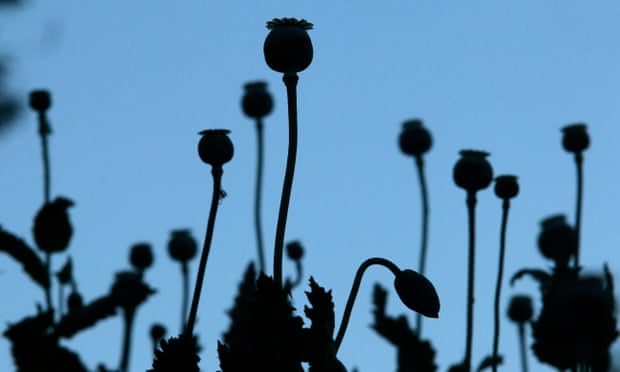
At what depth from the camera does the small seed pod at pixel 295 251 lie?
7.25 m

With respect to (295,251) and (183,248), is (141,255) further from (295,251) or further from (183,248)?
(295,251)

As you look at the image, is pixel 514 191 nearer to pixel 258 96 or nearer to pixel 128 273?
pixel 258 96

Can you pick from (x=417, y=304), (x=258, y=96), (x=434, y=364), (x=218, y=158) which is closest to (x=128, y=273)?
(x=258, y=96)

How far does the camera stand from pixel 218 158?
3.38 metres

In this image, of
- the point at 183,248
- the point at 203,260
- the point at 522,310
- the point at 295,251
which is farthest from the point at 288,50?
the point at 295,251

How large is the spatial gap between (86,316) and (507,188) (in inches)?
70.0

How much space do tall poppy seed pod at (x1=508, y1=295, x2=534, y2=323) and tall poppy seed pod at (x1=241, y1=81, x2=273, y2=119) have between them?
1.92 metres

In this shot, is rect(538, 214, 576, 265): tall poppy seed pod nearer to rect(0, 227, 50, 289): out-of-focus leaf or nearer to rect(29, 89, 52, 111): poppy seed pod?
rect(0, 227, 50, 289): out-of-focus leaf

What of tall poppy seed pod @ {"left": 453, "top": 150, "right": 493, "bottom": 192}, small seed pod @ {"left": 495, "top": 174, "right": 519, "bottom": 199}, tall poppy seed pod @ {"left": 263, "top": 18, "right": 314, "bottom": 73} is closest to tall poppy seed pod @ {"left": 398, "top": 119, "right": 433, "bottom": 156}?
tall poppy seed pod @ {"left": 453, "top": 150, "right": 493, "bottom": 192}

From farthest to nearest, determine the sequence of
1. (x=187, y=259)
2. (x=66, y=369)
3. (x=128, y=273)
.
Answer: (x=128, y=273), (x=187, y=259), (x=66, y=369)

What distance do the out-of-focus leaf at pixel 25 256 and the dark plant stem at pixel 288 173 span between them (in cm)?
199

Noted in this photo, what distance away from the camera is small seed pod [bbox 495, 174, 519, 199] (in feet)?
15.4

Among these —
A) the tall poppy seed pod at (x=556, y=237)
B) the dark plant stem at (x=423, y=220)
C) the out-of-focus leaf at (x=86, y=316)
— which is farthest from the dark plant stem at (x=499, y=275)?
the out-of-focus leaf at (x=86, y=316)

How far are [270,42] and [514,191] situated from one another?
1839 millimetres
